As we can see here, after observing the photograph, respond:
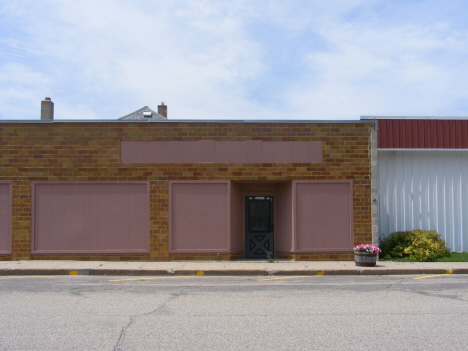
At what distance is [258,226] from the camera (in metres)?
16.5

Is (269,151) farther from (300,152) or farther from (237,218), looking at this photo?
(237,218)

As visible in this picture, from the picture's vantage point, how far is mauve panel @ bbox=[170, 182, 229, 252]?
15.1 metres

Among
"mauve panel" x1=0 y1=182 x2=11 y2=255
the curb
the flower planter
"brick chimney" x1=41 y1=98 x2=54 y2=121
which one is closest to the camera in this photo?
the curb

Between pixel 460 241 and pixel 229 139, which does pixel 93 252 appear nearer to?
pixel 229 139

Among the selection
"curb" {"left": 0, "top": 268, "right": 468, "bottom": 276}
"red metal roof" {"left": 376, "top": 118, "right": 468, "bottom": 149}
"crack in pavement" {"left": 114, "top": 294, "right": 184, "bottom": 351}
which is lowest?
"curb" {"left": 0, "top": 268, "right": 468, "bottom": 276}

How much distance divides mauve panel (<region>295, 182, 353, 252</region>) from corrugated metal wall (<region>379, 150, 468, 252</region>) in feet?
8.19

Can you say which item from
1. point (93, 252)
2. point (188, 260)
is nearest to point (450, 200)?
point (188, 260)

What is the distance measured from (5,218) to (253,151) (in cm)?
793

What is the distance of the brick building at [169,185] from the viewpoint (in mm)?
15023

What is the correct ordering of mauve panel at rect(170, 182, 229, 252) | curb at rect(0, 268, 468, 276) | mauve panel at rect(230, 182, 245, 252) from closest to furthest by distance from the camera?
1. curb at rect(0, 268, 468, 276)
2. mauve panel at rect(170, 182, 229, 252)
3. mauve panel at rect(230, 182, 245, 252)

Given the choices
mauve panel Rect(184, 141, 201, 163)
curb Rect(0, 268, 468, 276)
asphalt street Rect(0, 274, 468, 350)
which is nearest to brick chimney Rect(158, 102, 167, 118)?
mauve panel Rect(184, 141, 201, 163)

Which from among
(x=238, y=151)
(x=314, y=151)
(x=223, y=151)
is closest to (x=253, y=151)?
(x=238, y=151)

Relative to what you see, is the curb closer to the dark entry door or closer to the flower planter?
the flower planter

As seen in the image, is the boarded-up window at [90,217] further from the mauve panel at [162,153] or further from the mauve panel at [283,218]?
the mauve panel at [283,218]
